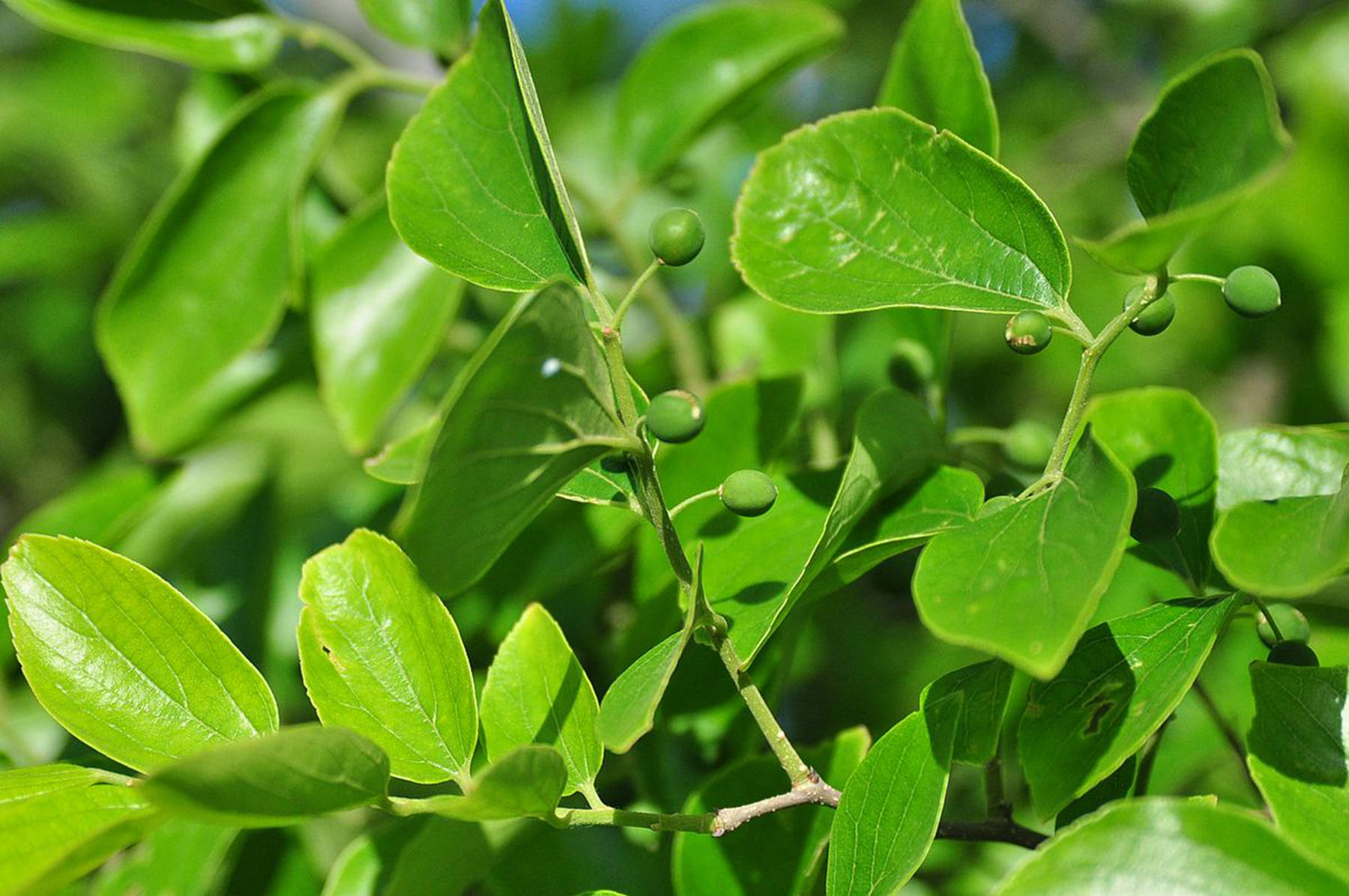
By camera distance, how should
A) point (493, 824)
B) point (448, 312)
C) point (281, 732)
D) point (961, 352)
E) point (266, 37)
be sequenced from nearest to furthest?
point (281, 732)
point (493, 824)
point (448, 312)
point (266, 37)
point (961, 352)

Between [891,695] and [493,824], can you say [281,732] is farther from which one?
[891,695]

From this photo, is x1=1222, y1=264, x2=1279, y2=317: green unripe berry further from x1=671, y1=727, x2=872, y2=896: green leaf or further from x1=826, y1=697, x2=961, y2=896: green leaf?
x1=671, y1=727, x2=872, y2=896: green leaf

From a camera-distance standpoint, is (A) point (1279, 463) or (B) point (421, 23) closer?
(A) point (1279, 463)

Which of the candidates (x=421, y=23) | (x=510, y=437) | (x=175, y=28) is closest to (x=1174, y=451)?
(x=510, y=437)

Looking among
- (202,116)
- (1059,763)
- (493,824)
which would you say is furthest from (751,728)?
(202,116)

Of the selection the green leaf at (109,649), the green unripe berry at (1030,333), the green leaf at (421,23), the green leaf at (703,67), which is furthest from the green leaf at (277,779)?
the green leaf at (703,67)

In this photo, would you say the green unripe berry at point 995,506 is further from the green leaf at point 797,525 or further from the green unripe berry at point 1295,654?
the green unripe berry at point 1295,654

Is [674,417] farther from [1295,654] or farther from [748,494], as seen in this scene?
[1295,654]
